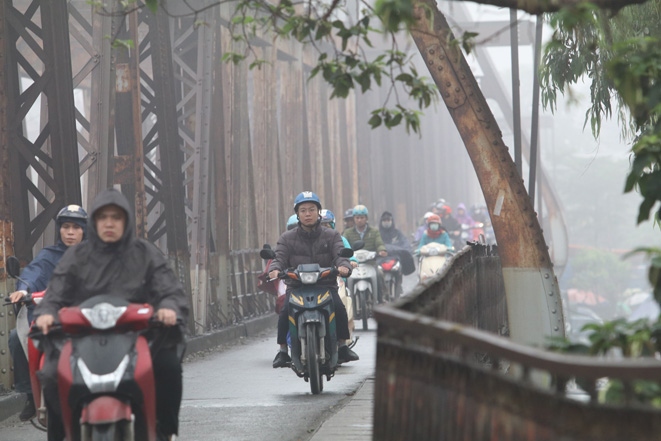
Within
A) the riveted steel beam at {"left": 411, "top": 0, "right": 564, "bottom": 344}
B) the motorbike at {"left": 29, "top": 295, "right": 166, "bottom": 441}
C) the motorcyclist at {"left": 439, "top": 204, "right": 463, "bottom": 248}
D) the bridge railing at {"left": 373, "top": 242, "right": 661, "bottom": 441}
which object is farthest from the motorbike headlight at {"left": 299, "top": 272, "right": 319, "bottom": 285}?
the motorcyclist at {"left": 439, "top": 204, "right": 463, "bottom": 248}

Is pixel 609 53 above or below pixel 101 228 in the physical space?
above

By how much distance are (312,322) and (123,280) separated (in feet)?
14.8

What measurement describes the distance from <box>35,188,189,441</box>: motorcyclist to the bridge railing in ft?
3.87

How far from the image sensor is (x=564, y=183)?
12669 centimetres

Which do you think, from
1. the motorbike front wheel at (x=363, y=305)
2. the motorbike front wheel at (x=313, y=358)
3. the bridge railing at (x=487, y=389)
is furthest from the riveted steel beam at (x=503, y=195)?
the motorbike front wheel at (x=363, y=305)

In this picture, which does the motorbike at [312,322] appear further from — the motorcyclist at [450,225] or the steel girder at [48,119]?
the motorcyclist at [450,225]

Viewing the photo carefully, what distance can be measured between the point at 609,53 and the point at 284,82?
53.7 feet

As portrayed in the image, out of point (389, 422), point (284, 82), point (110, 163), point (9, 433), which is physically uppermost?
point (284, 82)

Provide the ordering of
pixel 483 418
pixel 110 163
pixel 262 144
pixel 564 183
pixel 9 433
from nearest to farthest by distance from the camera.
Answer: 1. pixel 483 418
2. pixel 9 433
3. pixel 110 163
4. pixel 262 144
5. pixel 564 183

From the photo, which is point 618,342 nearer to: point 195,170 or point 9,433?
point 9,433

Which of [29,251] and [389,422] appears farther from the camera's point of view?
[29,251]

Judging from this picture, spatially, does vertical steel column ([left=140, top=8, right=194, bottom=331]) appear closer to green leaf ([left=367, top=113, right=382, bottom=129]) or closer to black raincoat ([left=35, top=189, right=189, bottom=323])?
green leaf ([left=367, top=113, right=382, bottom=129])

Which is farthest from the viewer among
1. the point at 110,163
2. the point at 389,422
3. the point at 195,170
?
the point at 195,170

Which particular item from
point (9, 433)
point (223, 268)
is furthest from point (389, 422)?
point (223, 268)
